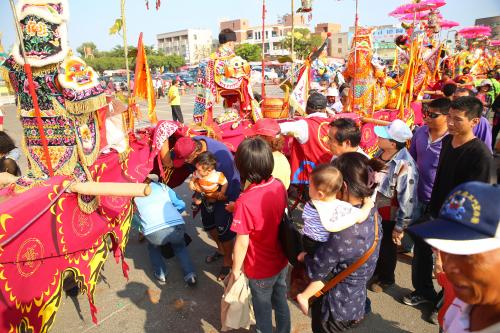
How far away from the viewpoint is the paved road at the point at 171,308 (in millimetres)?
2732

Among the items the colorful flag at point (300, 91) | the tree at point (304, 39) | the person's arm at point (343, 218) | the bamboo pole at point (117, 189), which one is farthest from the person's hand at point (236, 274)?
the tree at point (304, 39)

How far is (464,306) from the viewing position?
112 centimetres

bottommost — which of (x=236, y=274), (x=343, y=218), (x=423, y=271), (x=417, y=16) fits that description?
(x=423, y=271)

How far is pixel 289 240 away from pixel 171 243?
1636mm

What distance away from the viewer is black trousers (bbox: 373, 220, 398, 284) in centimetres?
296

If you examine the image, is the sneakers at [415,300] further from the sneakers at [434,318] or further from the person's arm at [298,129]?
the person's arm at [298,129]

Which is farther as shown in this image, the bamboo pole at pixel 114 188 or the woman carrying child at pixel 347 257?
the woman carrying child at pixel 347 257

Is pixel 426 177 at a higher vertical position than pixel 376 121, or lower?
lower

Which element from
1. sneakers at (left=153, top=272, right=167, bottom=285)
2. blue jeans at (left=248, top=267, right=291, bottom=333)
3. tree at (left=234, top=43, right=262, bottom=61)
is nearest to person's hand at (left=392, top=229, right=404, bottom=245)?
blue jeans at (left=248, top=267, right=291, bottom=333)

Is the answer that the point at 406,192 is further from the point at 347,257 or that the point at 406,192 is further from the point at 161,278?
the point at 161,278

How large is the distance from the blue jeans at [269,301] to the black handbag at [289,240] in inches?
8.2

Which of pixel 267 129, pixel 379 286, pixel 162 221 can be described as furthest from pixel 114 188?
pixel 379 286

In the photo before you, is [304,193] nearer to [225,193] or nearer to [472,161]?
[225,193]

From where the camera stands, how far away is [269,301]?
7.17ft
